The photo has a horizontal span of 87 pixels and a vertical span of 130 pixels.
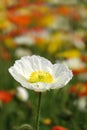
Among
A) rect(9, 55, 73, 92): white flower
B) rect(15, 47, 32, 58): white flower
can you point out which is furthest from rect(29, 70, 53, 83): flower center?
rect(15, 47, 32, 58): white flower

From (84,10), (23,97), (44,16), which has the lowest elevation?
(23,97)

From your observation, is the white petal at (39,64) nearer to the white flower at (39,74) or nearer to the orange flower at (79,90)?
the white flower at (39,74)

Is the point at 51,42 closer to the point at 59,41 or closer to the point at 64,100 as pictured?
the point at 59,41

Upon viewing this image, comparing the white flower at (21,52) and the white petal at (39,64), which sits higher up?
the white flower at (21,52)

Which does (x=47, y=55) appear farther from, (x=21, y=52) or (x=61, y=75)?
(x=61, y=75)

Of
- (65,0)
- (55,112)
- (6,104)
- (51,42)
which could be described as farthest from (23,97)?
(65,0)

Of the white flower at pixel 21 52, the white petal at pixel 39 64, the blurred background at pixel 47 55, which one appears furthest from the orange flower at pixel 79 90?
the white flower at pixel 21 52
